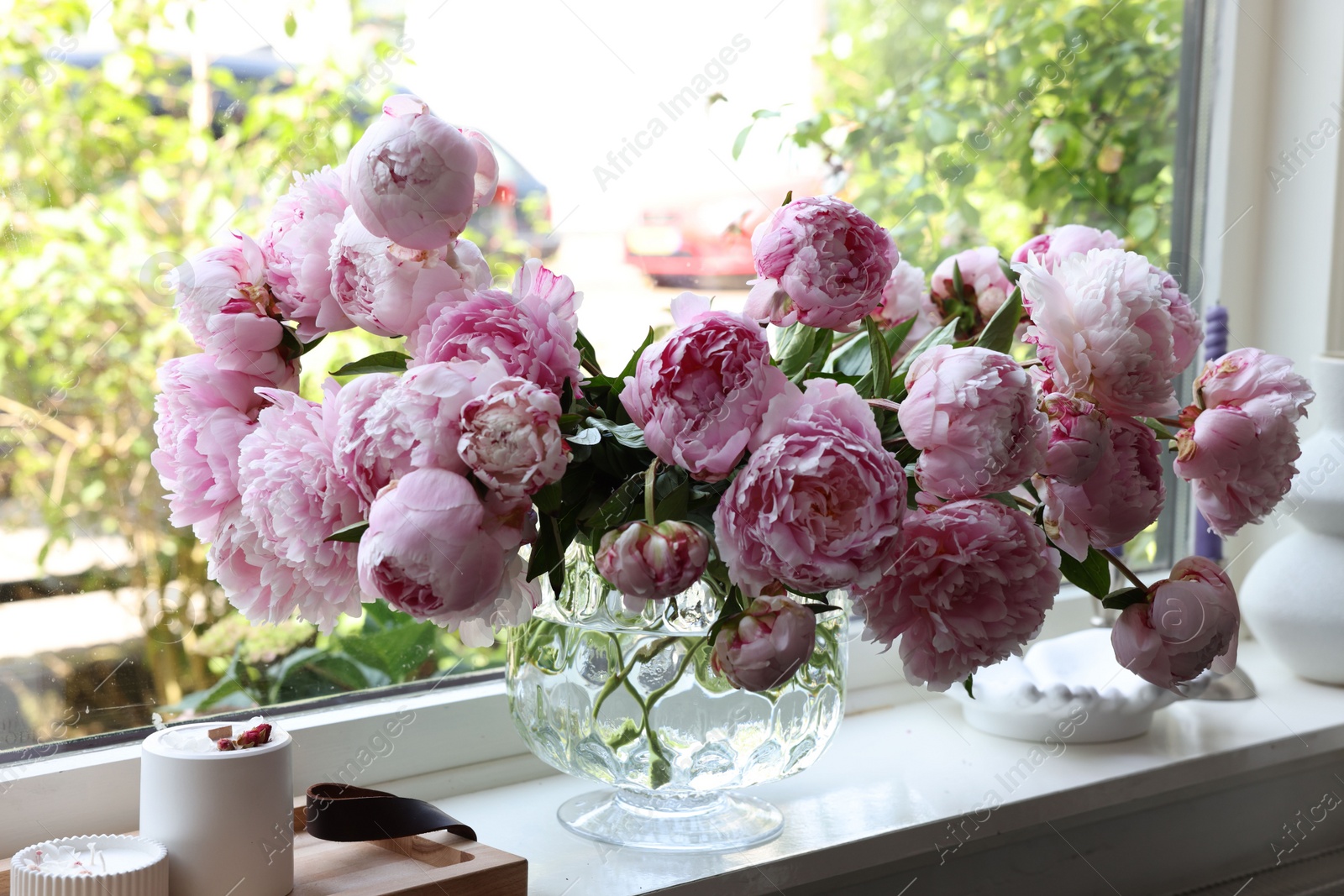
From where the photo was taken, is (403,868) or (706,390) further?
(403,868)

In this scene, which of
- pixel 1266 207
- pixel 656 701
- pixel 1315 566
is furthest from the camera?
pixel 1266 207

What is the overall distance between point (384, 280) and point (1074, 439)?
1.07 feet

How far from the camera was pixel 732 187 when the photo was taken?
1.17 metres

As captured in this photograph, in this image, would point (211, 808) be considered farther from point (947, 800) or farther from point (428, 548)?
point (947, 800)

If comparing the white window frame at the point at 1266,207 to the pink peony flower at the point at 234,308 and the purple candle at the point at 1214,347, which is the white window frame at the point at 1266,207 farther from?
the pink peony flower at the point at 234,308

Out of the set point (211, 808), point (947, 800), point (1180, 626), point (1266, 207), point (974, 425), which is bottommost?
point (947, 800)

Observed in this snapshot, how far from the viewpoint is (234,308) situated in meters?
0.60

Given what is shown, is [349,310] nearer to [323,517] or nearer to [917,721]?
[323,517]

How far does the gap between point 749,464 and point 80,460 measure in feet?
1.84

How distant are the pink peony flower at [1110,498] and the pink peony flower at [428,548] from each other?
0.28 m

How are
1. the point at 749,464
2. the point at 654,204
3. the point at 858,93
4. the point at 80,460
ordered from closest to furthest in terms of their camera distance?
the point at 749,464 < the point at 80,460 < the point at 654,204 < the point at 858,93

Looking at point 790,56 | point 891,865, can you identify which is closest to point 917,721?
point 891,865

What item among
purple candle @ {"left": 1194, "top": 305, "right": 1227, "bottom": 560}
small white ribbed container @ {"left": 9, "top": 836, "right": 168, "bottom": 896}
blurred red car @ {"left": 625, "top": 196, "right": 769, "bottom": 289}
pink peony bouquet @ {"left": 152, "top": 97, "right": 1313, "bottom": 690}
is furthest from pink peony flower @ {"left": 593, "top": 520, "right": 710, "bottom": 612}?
purple candle @ {"left": 1194, "top": 305, "right": 1227, "bottom": 560}

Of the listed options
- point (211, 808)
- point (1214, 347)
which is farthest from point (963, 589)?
point (1214, 347)
